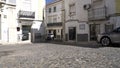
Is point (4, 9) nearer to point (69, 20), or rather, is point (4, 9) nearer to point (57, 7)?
point (69, 20)

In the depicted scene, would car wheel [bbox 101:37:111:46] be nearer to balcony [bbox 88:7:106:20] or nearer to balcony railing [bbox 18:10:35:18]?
balcony [bbox 88:7:106:20]

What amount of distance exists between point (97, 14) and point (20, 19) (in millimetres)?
10248

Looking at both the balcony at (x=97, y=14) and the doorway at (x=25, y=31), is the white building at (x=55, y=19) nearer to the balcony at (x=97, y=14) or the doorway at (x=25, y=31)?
the doorway at (x=25, y=31)

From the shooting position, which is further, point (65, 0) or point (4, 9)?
point (65, 0)

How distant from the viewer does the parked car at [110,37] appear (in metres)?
17.1

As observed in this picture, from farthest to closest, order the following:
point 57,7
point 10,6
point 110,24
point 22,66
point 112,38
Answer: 1. point 57,7
2. point 10,6
3. point 110,24
4. point 112,38
5. point 22,66

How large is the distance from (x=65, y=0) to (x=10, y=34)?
35.8 ft

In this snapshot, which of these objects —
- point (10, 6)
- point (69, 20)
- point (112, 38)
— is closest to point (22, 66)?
point (112, 38)

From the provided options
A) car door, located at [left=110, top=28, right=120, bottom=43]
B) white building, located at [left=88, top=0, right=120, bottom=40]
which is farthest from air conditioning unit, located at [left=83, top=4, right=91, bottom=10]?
car door, located at [left=110, top=28, right=120, bottom=43]

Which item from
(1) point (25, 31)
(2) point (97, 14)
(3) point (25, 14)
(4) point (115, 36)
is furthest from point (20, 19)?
(4) point (115, 36)

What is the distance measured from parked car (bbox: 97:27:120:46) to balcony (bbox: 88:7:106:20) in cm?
729

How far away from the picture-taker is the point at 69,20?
30359 millimetres

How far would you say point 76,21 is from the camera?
29.2m

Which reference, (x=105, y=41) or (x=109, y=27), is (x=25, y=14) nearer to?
(x=109, y=27)
